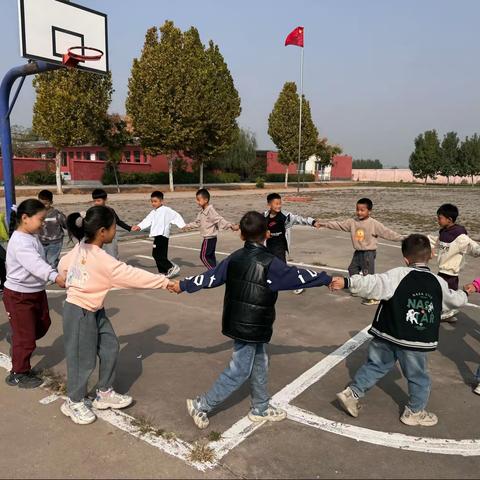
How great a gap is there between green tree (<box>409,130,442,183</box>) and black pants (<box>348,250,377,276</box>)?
71.6 m

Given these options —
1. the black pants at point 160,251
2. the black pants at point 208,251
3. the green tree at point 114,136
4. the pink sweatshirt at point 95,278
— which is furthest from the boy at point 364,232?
the green tree at point 114,136

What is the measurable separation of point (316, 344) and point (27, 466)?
10.4ft

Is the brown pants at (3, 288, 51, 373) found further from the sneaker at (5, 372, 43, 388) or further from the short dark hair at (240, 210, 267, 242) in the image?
the short dark hair at (240, 210, 267, 242)

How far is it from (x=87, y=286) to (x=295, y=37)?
31.9 metres

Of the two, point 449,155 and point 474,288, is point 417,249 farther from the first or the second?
point 449,155

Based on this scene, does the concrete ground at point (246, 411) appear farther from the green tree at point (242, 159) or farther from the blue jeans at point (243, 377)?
the green tree at point (242, 159)

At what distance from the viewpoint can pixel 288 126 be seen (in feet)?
154

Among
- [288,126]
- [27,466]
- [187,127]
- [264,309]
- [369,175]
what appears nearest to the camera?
[27,466]

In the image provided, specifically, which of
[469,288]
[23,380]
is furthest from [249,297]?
[23,380]

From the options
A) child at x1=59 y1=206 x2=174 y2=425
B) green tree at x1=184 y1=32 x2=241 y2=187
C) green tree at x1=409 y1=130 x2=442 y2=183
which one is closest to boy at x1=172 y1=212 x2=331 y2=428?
child at x1=59 y1=206 x2=174 y2=425

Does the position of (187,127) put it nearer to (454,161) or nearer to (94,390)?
(94,390)

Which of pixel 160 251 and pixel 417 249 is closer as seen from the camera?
pixel 417 249

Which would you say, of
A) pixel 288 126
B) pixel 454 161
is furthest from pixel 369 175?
pixel 288 126

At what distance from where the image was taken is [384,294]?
3.29 m
